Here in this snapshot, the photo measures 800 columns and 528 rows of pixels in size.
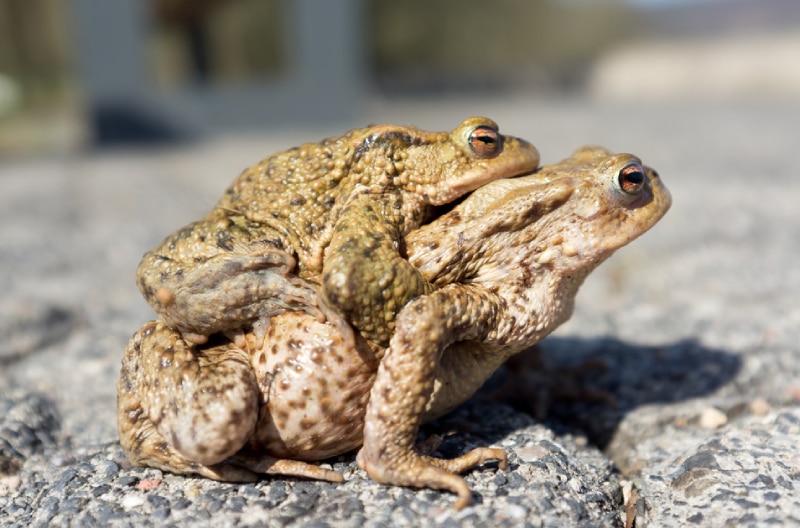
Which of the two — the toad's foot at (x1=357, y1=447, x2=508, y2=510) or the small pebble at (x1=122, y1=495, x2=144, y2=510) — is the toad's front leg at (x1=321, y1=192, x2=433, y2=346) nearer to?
the toad's foot at (x1=357, y1=447, x2=508, y2=510)

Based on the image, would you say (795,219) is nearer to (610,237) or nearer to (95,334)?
(610,237)

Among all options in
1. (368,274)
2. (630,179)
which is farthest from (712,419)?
(368,274)

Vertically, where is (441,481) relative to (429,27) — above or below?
below

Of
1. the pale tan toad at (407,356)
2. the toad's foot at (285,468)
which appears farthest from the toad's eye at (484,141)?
the toad's foot at (285,468)

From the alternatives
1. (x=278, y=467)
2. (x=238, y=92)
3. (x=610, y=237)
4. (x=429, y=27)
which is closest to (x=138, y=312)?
(x=278, y=467)

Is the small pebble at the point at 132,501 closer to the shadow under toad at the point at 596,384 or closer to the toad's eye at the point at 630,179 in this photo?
the shadow under toad at the point at 596,384

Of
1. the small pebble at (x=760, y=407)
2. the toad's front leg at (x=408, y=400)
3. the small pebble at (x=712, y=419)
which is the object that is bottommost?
the small pebble at (x=712, y=419)
